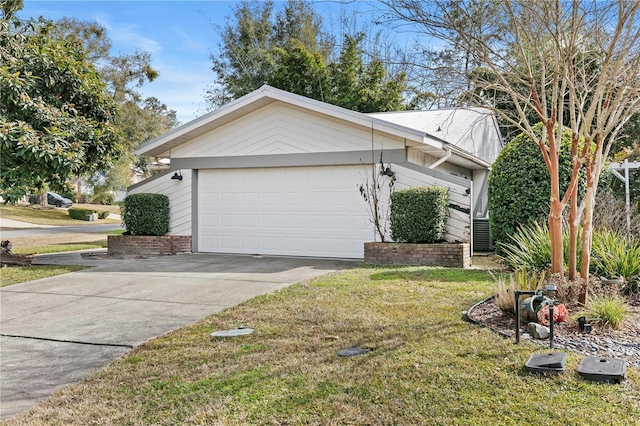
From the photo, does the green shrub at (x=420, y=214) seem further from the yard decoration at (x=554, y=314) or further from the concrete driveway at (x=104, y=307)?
the yard decoration at (x=554, y=314)

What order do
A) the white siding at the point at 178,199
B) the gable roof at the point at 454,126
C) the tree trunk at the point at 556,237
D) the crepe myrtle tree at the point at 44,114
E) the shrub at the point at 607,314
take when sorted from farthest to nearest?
the gable roof at the point at 454,126
the white siding at the point at 178,199
the tree trunk at the point at 556,237
the shrub at the point at 607,314
the crepe myrtle tree at the point at 44,114

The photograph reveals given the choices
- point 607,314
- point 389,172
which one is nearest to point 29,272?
point 389,172

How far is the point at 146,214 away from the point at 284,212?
11.6 ft

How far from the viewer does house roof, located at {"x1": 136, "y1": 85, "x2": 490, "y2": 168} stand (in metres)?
11.1

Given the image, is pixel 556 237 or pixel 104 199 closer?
pixel 556 237

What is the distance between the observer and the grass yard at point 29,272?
364 inches

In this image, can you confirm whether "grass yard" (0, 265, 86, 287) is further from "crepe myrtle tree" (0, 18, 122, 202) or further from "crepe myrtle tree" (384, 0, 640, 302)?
"crepe myrtle tree" (384, 0, 640, 302)

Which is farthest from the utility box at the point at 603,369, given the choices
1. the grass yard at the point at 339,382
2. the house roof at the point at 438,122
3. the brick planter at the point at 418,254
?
the house roof at the point at 438,122

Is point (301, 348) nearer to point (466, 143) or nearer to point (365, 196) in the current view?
point (365, 196)

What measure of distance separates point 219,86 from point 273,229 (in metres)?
22.7

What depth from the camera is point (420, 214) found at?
1033 cm

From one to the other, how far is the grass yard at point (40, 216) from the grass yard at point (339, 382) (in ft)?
94.1

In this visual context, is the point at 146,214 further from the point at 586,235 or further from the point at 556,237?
the point at 586,235

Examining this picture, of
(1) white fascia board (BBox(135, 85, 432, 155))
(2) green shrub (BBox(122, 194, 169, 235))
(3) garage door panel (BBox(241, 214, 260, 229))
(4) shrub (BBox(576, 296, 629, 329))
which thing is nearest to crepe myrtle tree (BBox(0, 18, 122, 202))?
(1) white fascia board (BBox(135, 85, 432, 155))
